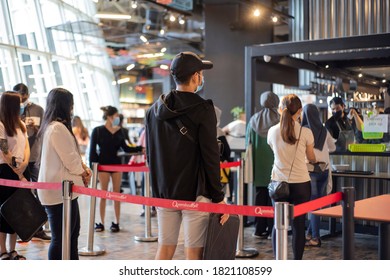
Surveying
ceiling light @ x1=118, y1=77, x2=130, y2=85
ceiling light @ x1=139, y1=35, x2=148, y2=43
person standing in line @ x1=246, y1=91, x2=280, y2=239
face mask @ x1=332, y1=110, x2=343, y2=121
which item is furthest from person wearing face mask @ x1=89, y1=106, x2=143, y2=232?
ceiling light @ x1=118, y1=77, x2=130, y2=85

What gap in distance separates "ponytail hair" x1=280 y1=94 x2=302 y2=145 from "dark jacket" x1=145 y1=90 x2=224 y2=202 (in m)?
1.53

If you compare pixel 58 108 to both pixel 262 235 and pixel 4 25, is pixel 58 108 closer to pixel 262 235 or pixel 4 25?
pixel 262 235

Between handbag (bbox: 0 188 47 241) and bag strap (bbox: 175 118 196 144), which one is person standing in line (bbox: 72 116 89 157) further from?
bag strap (bbox: 175 118 196 144)

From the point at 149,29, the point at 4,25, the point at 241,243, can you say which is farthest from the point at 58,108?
the point at 149,29

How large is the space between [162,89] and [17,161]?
22.4 meters

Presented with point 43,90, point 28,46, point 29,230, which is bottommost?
point 29,230

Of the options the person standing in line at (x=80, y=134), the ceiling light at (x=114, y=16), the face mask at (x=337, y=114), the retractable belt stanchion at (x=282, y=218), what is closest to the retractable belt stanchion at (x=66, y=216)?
the retractable belt stanchion at (x=282, y=218)

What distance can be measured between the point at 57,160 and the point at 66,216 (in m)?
0.44

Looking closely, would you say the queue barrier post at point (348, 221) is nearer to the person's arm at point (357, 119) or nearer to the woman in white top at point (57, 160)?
the woman in white top at point (57, 160)

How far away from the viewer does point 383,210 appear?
3.57 m

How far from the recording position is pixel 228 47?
13203 millimetres

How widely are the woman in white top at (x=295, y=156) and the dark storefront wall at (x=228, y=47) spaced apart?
845cm

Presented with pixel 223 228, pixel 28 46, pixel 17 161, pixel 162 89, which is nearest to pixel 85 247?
pixel 17 161
